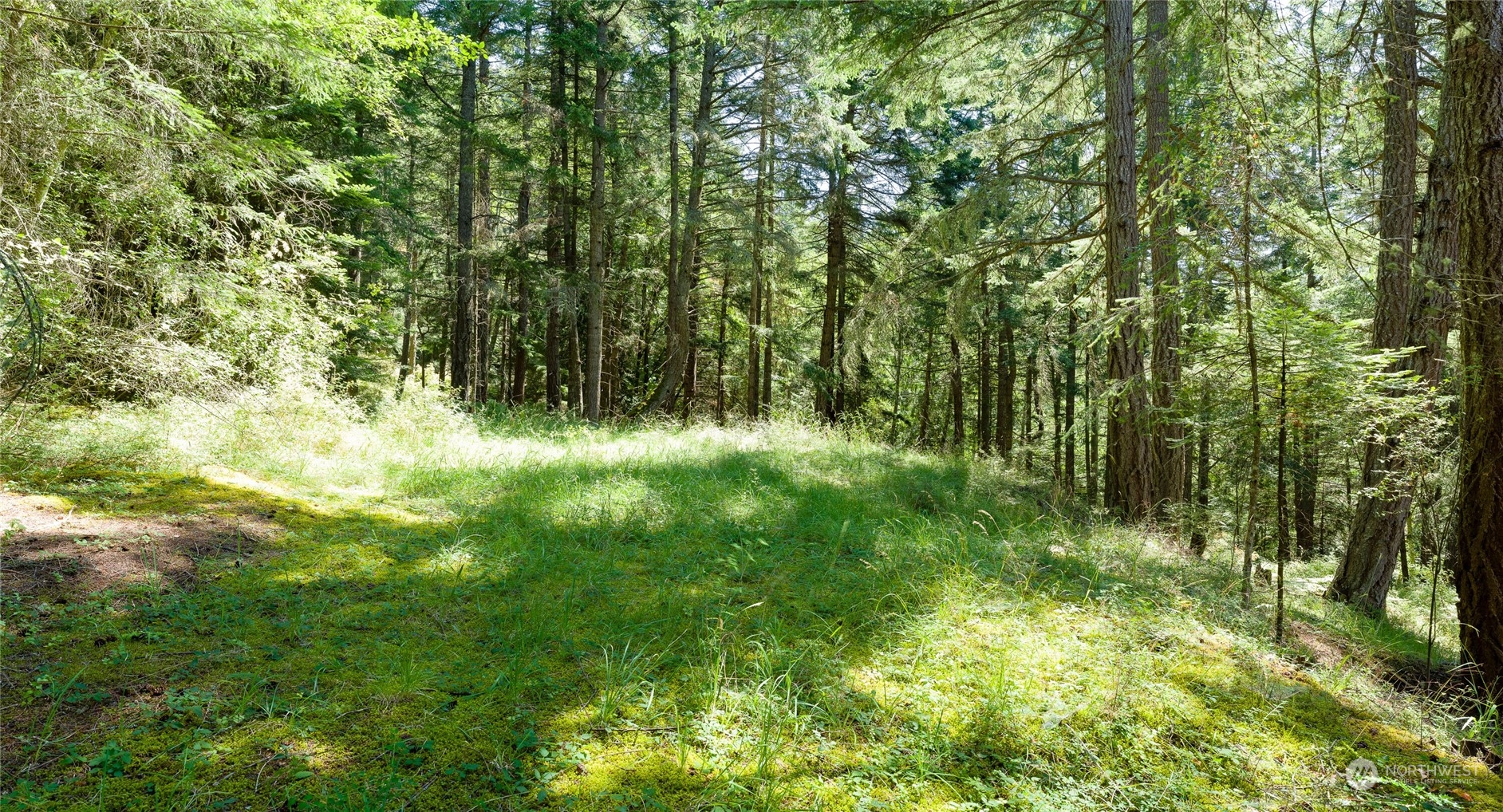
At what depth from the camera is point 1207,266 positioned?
4.37 m

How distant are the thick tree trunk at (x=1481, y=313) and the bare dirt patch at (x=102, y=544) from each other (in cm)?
712

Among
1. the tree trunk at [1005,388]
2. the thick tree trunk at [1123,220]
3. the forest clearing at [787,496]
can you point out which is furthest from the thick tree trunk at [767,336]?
the thick tree trunk at [1123,220]

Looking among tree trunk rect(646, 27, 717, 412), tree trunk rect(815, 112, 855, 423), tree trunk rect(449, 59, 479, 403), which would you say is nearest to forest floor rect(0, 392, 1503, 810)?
A: tree trunk rect(449, 59, 479, 403)

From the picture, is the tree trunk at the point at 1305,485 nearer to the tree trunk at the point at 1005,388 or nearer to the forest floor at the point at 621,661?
the forest floor at the point at 621,661

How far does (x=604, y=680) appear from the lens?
287 cm

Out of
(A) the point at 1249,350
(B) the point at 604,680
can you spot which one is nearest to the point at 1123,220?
(A) the point at 1249,350

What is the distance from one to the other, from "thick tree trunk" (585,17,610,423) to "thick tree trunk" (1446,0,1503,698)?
12587 millimetres

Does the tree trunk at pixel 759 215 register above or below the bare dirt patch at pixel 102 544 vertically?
above

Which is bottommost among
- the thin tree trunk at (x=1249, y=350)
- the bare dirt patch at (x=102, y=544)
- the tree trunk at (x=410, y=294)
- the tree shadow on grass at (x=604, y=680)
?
the tree shadow on grass at (x=604, y=680)

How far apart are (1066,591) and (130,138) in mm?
8559

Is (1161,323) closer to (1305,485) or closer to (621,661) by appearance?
(1305,485)

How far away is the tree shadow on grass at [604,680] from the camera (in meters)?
2.15

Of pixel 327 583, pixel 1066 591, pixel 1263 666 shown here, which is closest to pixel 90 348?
pixel 327 583

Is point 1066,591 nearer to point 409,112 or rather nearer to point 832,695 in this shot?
point 832,695
